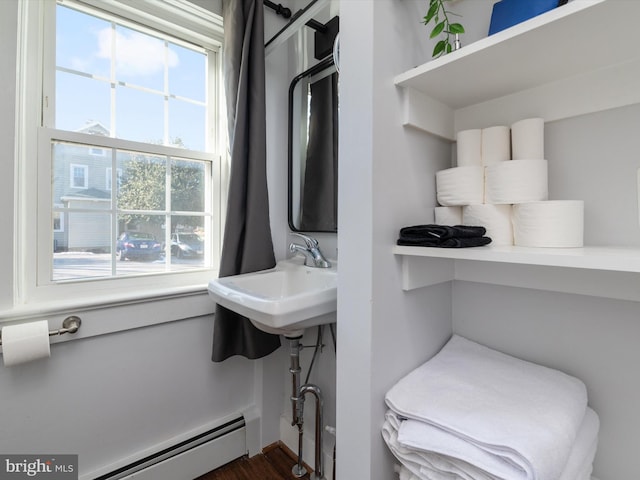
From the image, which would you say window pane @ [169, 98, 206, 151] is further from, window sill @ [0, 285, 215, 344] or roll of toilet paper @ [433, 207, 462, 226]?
roll of toilet paper @ [433, 207, 462, 226]

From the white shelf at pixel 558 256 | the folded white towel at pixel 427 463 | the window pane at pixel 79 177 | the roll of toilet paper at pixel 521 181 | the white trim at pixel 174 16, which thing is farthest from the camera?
the white trim at pixel 174 16

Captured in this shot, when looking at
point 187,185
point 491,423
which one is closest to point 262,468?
point 491,423

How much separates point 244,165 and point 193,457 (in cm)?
131

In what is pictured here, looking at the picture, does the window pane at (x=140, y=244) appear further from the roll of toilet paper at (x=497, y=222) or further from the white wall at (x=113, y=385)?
the roll of toilet paper at (x=497, y=222)

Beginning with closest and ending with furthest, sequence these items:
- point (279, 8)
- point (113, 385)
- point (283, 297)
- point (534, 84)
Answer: point (534, 84), point (283, 297), point (113, 385), point (279, 8)

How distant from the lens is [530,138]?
0.67m

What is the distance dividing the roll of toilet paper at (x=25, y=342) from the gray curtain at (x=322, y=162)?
1.03 meters

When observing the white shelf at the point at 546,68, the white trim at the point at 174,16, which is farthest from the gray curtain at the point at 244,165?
the white shelf at the point at 546,68

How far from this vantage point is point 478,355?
78 cm

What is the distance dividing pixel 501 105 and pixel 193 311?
1.37 metres

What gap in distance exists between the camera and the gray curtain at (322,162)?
130cm

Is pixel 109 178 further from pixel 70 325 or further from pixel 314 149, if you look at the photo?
pixel 314 149

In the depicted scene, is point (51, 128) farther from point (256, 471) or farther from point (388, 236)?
point (256, 471)

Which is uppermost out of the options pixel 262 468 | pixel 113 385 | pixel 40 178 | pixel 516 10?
pixel 516 10
